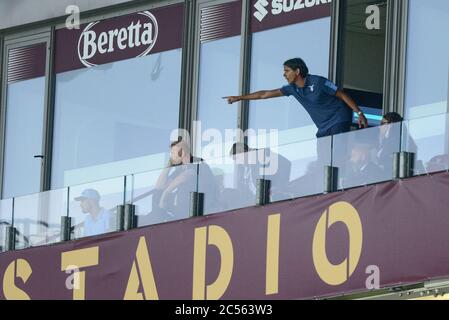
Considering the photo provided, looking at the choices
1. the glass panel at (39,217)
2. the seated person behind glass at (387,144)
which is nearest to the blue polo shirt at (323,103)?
the seated person behind glass at (387,144)

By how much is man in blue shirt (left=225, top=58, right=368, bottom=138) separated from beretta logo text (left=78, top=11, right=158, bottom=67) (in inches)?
139

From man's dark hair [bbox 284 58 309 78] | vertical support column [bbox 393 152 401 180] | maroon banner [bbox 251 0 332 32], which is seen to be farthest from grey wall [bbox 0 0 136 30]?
vertical support column [bbox 393 152 401 180]

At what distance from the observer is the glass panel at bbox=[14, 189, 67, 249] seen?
2186cm

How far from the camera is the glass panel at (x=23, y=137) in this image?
24234mm

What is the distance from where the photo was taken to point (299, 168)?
18391 millimetres

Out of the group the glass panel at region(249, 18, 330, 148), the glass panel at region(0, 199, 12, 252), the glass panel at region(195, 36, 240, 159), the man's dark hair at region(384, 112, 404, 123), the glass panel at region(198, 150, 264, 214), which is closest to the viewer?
the man's dark hair at region(384, 112, 404, 123)

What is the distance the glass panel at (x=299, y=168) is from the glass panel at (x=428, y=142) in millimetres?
1072

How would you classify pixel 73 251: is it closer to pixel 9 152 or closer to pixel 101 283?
pixel 101 283

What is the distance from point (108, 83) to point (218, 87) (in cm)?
207

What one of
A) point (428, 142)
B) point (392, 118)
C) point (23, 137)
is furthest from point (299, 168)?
point (23, 137)

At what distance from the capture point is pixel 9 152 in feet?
80.5

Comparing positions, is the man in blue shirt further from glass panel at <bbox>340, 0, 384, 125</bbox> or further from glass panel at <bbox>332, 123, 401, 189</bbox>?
glass panel at <bbox>340, 0, 384, 125</bbox>

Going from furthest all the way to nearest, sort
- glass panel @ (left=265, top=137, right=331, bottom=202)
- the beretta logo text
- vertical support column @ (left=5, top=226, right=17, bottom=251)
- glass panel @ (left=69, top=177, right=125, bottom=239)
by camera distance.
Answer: the beretta logo text, vertical support column @ (left=5, top=226, right=17, bottom=251), glass panel @ (left=69, top=177, right=125, bottom=239), glass panel @ (left=265, top=137, right=331, bottom=202)
